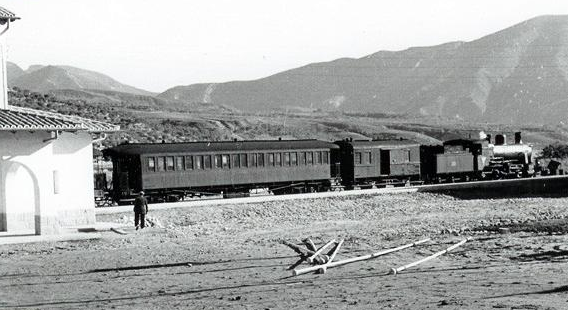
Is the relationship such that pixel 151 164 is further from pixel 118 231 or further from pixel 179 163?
pixel 118 231

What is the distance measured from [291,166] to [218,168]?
14.1 feet

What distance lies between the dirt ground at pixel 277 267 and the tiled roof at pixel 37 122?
3.50 meters

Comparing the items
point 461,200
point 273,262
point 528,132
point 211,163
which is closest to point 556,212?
point 461,200

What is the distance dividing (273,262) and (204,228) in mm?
10470

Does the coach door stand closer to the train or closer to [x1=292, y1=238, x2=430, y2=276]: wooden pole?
the train

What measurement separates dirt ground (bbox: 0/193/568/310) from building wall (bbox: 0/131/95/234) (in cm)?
164

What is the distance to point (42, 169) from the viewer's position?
25297 mm

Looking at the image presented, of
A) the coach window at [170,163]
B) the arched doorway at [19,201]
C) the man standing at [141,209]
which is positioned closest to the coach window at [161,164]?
the coach window at [170,163]

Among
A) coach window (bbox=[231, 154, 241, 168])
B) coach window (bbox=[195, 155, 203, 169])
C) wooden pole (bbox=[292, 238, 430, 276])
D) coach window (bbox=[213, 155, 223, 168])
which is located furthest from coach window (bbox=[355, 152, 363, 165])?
wooden pole (bbox=[292, 238, 430, 276])

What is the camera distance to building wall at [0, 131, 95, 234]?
82.7 ft

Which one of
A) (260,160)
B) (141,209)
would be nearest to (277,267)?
(141,209)

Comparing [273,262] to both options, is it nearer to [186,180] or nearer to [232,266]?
[232,266]

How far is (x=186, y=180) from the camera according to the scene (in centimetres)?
3762

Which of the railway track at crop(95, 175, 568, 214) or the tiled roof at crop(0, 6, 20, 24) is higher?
the tiled roof at crop(0, 6, 20, 24)
